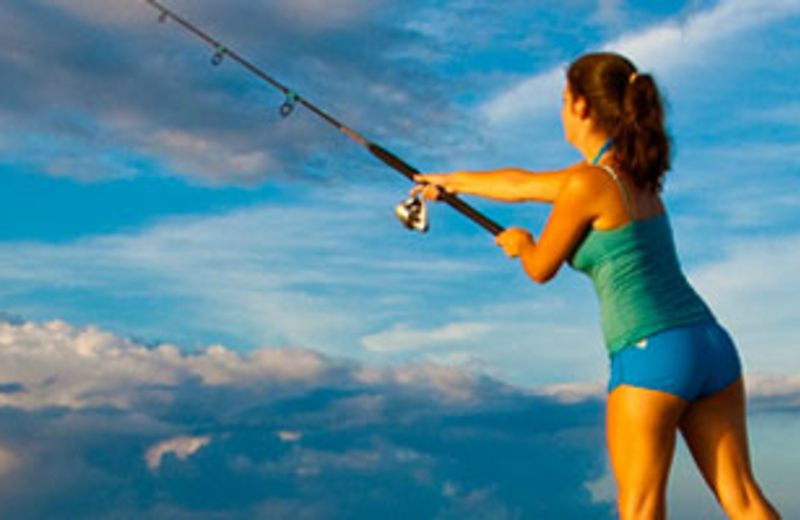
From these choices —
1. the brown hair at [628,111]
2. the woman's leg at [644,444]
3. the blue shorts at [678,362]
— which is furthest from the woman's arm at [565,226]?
the woman's leg at [644,444]

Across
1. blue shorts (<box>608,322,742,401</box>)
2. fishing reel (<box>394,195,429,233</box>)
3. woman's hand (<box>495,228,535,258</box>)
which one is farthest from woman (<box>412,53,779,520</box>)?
fishing reel (<box>394,195,429,233</box>)

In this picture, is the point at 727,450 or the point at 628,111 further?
the point at 727,450

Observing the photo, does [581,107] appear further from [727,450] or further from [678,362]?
[727,450]

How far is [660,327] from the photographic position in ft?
13.8

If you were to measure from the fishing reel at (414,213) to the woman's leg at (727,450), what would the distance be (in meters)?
1.91

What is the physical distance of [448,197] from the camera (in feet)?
18.0

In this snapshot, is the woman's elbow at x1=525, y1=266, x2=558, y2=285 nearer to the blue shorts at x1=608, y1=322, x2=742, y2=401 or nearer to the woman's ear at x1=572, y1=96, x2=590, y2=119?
the blue shorts at x1=608, y1=322, x2=742, y2=401

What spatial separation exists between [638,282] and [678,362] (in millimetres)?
371

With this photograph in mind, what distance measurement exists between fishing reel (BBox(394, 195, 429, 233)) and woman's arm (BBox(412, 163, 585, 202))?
11.5 inches

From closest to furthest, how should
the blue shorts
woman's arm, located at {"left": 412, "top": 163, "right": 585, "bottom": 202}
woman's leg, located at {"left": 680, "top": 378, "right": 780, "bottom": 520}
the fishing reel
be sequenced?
1. the blue shorts
2. woman's leg, located at {"left": 680, "top": 378, "right": 780, "bottom": 520}
3. woman's arm, located at {"left": 412, "top": 163, "right": 585, "bottom": 202}
4. the fishing reel

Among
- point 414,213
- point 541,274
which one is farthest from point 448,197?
point 541,274

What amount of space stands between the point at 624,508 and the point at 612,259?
107 centimetres

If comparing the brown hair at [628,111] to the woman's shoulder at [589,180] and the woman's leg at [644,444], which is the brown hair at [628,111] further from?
the woman's leg at [644,444]

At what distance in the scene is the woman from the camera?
4.18 metres
